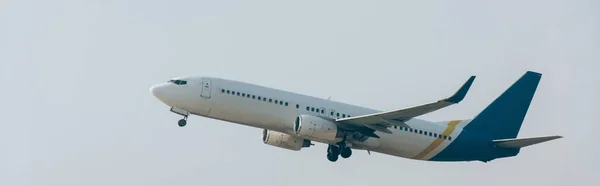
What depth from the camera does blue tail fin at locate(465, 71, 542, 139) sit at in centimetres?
7444

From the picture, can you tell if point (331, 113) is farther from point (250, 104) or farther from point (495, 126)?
point (495, 126)

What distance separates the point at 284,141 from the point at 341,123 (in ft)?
21.7

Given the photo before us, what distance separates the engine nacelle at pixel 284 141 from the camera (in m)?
72.6

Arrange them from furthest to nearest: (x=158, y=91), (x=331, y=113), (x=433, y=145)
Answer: (x=433, y=145), (x=331, y=113), (x=158, y=91)

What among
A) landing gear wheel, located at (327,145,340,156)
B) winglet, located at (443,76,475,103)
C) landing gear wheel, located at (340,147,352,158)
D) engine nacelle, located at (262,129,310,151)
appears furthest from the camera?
engine nacelle, located at (262,129,310,151)

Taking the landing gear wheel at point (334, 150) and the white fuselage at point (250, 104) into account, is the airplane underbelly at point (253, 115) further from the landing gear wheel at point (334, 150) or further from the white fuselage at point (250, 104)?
the landing gear wheel at point (334, 150)

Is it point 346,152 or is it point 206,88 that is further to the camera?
point 346,152

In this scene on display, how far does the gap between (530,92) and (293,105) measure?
695 inches

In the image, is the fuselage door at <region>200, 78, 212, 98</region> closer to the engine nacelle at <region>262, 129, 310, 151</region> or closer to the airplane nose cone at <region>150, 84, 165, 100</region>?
the airplane nose cone at <region>150, 84, 165, 100</region>

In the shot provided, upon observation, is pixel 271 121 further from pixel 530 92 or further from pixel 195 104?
pixel 530 92

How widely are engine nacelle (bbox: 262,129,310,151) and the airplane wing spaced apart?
6.20 m

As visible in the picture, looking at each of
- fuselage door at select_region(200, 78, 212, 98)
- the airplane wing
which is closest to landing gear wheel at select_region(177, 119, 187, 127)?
fuselage door at select_region(200, 78, 212, 98)

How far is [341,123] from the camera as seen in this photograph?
67375 mm

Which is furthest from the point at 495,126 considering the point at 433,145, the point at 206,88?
the point at 206,88
